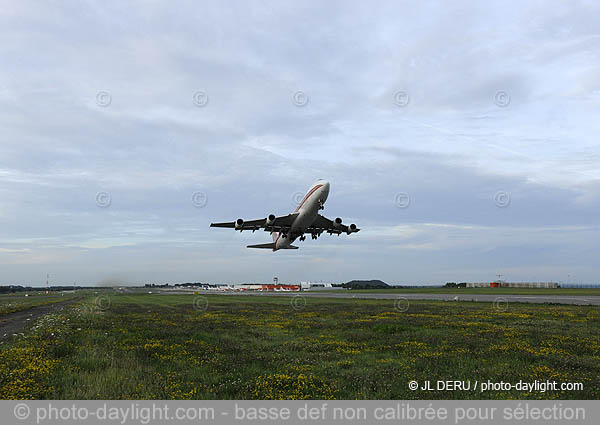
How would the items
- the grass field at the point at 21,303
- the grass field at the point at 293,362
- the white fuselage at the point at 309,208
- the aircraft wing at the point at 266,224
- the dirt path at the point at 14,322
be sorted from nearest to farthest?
the grass field at the point at 293,362 < the dirt path at the point at 14,322 < the white fuselage at the point at 309,208 < the aircraft wing at the point at 266,224 < the grass field at the point at 21,303

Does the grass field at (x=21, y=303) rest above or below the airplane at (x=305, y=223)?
below

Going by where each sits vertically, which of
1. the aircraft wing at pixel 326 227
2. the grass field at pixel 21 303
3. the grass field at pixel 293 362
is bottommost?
the grass field at pixel 21 303

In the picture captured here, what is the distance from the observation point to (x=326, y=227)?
1953 inches

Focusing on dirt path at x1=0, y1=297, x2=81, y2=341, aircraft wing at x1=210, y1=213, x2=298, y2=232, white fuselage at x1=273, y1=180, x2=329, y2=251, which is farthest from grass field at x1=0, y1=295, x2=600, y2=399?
aircraft wing at x1=210, y1=213, x2=298, y2=232

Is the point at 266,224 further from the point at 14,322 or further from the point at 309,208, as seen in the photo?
the point at 14,322

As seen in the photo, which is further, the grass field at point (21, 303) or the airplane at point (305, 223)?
the grass field at point (21, 303)

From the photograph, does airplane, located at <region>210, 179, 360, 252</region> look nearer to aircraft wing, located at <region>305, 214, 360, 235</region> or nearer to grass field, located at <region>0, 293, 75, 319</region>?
aircraft wing, located at <region>305, 214, 360, 235</region>

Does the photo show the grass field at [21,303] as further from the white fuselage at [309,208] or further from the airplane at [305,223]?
the white fuselage at [309,208]

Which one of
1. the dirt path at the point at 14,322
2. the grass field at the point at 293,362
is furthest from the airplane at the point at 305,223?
the dirt path at the point at 14,322

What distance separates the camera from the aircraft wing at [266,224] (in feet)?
148

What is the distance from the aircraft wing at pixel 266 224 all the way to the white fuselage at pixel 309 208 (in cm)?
73

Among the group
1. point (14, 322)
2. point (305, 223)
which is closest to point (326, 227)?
point (305, 223)

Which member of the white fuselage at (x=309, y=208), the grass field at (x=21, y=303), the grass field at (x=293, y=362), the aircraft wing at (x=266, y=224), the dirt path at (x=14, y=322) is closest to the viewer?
the grass field at (x=293, y=362)
